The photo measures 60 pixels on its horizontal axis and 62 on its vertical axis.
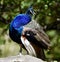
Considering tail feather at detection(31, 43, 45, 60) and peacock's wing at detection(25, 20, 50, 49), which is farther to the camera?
tail feather at detection(31, 43, 45, 60)

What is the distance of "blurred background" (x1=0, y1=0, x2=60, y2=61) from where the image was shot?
6645mm

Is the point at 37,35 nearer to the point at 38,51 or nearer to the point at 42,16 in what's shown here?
the point at 38,51

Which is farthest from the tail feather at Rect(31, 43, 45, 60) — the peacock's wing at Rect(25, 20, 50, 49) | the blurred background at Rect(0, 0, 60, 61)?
the blurred background at Rect(0, 0, 60, 61)

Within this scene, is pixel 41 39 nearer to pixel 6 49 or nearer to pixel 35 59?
pixel 35 59

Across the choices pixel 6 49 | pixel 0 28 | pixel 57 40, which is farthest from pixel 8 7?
pixel 6 49

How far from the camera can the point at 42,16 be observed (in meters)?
7.05

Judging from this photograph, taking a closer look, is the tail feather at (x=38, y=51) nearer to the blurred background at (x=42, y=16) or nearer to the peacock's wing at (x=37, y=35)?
the peacock's wing at (x=37, y=35)

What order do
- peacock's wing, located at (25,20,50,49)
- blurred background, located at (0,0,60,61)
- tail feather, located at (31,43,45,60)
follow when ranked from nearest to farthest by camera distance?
1. peacock's wing, located at (25,20,50,49)
2. tail feather, located at (31,43,45,60)
3. blurred background, located at (0,0,60,61)

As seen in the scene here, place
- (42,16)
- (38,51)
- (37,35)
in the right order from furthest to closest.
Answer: (42,16), (38,51), (37,35)

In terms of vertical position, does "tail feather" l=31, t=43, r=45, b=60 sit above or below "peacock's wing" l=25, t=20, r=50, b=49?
below

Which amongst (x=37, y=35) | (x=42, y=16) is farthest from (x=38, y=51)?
(x=42, y=16)

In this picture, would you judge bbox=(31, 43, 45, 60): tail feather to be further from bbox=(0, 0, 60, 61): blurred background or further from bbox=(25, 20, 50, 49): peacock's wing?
bbox=(0, 0, 60, 61): blurred background

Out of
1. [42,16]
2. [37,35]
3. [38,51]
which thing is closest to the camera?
[37,35]

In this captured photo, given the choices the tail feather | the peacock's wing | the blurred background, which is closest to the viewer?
the peacock's wing
